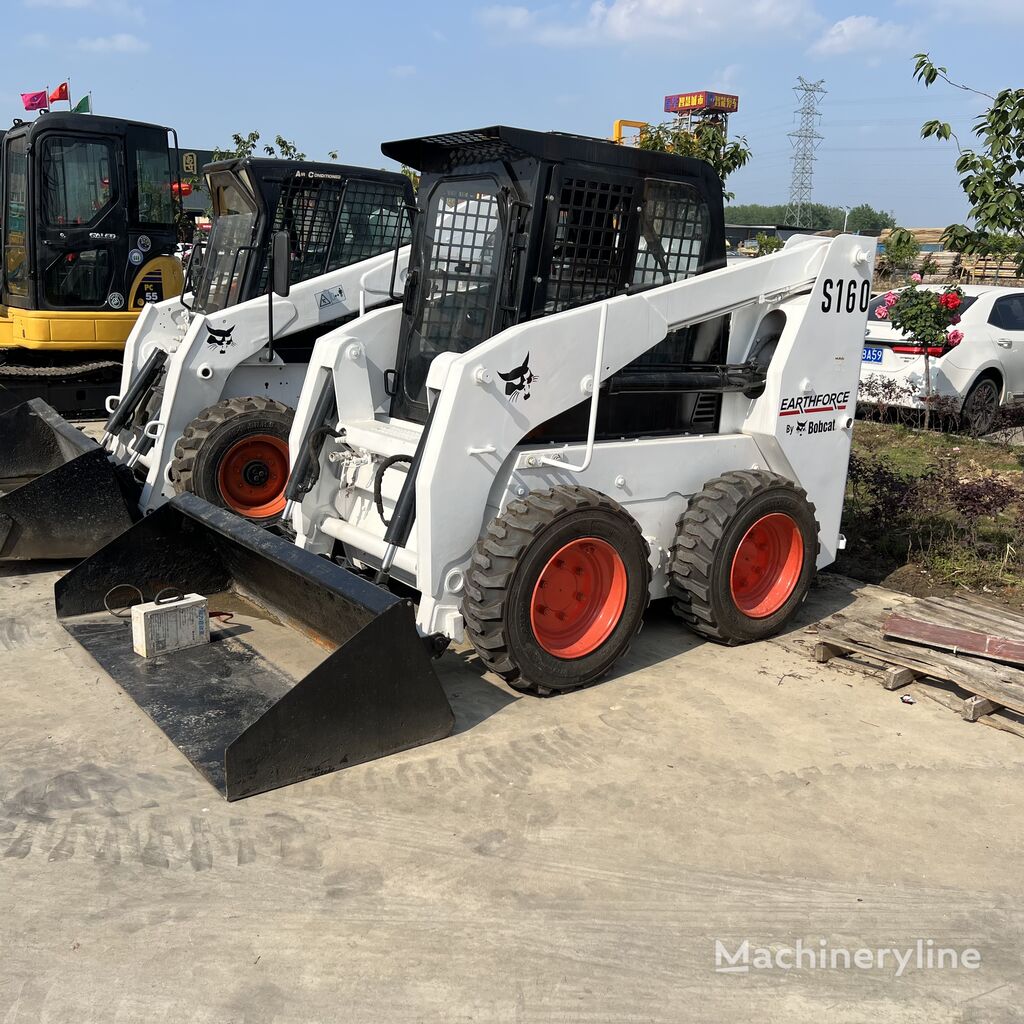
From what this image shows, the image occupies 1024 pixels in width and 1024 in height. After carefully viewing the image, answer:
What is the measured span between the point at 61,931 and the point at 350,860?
886mm

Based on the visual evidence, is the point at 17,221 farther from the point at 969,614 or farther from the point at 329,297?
the point at 969,614

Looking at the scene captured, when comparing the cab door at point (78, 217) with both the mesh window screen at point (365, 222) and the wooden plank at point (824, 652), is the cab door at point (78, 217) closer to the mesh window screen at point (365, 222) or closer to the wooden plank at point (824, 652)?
the mesh window screen at point (365, 222)

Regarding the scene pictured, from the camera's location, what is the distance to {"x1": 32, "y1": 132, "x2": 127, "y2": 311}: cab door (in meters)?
10.8

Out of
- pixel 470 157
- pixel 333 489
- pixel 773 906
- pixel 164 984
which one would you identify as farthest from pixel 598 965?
pixel 470 157

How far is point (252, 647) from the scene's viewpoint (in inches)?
207

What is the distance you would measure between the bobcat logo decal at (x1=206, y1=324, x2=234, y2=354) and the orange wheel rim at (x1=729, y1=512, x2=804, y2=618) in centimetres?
384

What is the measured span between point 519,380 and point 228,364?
11.1ft

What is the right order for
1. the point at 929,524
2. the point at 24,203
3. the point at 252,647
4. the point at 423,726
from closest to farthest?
the point at 423,726
the point at 252,647
the point at 929,524
the point at 24,203

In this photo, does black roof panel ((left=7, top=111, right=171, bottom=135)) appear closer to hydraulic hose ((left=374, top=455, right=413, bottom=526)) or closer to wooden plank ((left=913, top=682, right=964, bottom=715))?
hydraulic hose ((left=374, top=455, right=413, bottom=526))

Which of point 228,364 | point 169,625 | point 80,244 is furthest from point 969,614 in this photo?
point 80,244

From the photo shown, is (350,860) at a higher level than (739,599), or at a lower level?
lower

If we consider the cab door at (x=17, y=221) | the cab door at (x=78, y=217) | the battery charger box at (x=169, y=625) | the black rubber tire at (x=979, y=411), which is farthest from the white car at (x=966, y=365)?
the cab door at (x=17, y=221)

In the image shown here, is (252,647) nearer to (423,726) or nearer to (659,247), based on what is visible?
(423,726)

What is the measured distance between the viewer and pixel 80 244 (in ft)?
35.9
